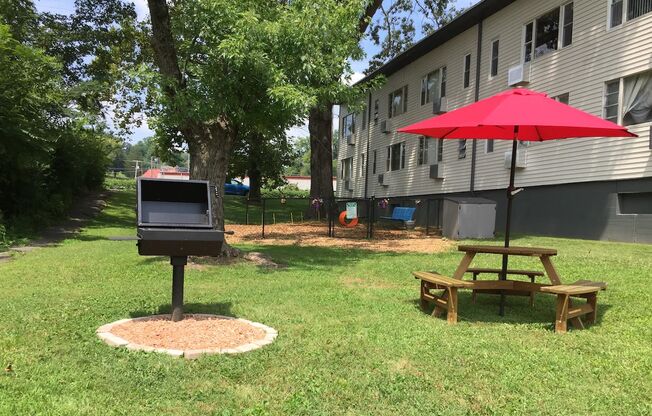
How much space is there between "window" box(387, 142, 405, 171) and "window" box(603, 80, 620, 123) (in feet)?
41.4

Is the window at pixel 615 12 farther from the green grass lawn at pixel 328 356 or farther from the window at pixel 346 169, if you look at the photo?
the window at pixel 346 169

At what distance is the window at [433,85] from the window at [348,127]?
10028 millimetres

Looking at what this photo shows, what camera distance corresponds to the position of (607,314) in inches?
232

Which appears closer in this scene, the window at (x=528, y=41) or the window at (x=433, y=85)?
the window at (x=528, y=41)

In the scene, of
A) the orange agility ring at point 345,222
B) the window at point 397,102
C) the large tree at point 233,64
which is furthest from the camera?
the window at point 397,102

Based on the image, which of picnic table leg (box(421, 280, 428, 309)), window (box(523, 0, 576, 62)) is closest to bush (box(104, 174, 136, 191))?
window (box(523, 0, 576, 62))

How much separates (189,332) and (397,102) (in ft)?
78.4

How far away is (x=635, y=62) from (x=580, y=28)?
236cm

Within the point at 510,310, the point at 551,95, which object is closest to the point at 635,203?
the point at 551,95

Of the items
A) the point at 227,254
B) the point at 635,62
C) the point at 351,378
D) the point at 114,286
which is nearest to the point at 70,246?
the point at 227,254

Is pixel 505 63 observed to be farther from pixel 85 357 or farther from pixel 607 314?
pixel 85 357

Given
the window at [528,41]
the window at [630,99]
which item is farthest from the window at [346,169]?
the window at [630,99]

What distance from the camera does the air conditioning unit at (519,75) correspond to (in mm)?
17000

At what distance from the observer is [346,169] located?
1389 inches
